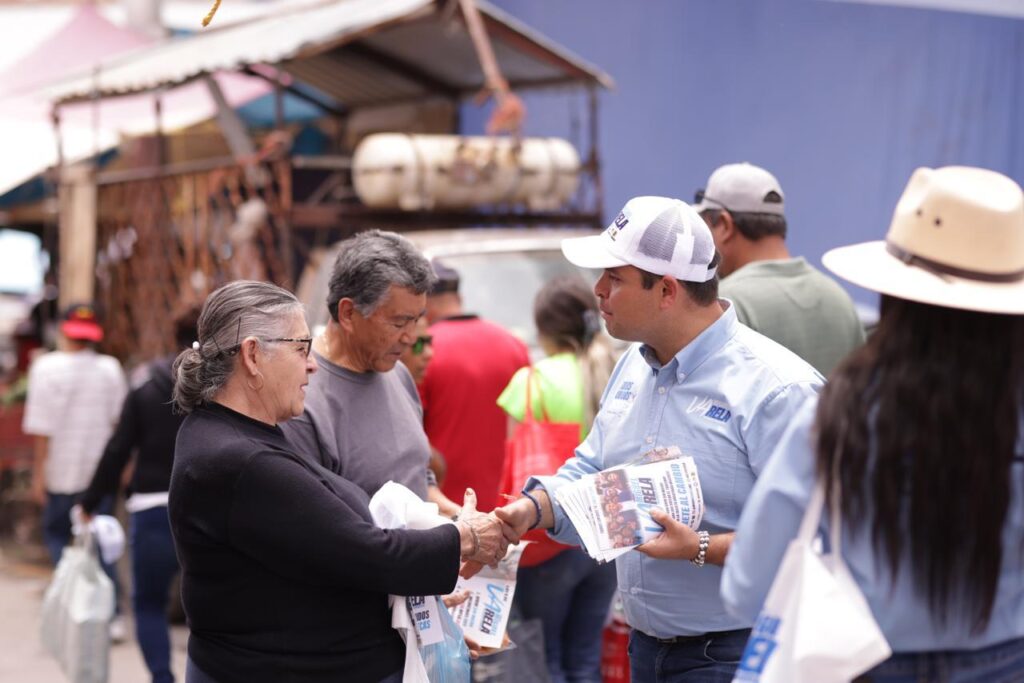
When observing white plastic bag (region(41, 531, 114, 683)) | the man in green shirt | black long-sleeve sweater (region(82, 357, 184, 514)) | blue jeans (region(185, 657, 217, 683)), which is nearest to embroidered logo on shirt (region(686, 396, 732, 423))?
the man in green shirt

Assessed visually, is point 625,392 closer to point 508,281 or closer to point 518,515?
point 518,515

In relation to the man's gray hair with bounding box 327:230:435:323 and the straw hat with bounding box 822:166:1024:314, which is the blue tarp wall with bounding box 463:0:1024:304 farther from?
the straw hat with bounding box 822:166:1024:314

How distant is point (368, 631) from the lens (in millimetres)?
2881

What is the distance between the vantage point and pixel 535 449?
177 inches

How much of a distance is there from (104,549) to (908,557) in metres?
4.59

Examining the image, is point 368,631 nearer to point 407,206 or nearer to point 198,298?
point 407,206

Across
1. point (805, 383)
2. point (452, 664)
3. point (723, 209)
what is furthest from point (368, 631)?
point (723, 209)

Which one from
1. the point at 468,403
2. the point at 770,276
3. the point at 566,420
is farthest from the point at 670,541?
the point at 468,403

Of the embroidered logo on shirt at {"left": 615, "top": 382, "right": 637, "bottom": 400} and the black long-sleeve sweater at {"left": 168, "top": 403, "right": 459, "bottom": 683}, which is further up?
the embroidered logo on shirt at {"left": 615, "top": 382, "right": 637, "bottom": 400}

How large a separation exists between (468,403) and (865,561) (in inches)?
111

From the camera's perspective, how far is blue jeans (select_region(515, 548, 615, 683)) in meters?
4.79

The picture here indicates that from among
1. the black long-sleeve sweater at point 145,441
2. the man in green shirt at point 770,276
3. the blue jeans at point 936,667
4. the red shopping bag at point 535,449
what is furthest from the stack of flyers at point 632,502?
the black long-sleeve sweater at point 145,441

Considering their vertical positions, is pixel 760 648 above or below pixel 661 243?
below

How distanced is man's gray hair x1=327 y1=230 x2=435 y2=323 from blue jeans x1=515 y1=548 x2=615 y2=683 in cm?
175
